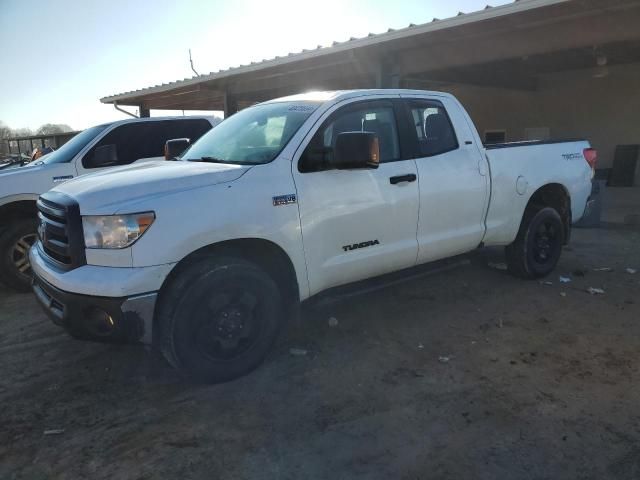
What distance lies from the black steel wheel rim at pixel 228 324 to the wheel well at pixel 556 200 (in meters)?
3.53

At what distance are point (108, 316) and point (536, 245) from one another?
14.7ft

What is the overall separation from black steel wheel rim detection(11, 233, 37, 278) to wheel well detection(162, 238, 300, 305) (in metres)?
3.41

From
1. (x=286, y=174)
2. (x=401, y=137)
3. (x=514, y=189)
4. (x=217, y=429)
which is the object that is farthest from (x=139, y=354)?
(x=514, y=189)

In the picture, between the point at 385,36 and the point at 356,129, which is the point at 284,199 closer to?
the point at 356,129

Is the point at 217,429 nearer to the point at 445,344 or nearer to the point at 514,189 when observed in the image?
the point at 445,344

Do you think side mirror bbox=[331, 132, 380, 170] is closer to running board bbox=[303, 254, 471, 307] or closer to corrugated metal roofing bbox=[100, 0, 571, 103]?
running board bbox=[303, 254, 471, 307]

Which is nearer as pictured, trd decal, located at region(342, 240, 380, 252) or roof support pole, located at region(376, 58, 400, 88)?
trd decal, located at region(342, 240, 380, 252)

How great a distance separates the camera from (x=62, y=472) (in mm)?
2568

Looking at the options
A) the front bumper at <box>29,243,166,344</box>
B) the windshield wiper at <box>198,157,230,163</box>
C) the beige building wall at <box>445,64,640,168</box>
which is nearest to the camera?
the front bumper at <box>29,243,166,344</box>

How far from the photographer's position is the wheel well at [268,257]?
3326 millimetres

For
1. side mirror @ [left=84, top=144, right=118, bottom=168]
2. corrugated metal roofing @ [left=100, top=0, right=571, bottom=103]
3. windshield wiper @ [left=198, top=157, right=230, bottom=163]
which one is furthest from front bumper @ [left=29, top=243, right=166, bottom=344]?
corrugated metal roofing @ [left=100, top=0, right=571, bottom=103]

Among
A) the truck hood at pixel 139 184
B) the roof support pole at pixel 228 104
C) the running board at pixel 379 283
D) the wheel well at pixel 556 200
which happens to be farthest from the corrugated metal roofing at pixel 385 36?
the truck hood at pixel 139 184

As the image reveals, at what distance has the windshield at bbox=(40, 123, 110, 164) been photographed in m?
6.11

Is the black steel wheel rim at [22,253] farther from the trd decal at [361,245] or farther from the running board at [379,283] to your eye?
the trd decal at [361,245]
